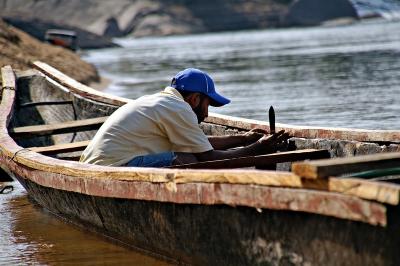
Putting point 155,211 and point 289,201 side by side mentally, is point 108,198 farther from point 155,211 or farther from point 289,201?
point 289,201

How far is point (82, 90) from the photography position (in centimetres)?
1105

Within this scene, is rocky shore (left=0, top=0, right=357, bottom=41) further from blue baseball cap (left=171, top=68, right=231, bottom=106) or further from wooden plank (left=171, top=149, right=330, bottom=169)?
wooden plank (left=171, top=149, right=330, bottom=169)

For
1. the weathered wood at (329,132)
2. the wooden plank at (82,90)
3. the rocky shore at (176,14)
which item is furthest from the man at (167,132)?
the rocky shore at (176,14)

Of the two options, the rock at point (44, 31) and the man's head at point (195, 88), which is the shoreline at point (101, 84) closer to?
the man's head at point (195, 88)

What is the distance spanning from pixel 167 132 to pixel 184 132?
A: 0.43 ft

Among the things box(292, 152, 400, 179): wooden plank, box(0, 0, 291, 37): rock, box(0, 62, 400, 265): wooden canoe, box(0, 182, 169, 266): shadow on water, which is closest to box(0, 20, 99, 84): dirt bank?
box(0, 182, 169, 266): shadow on water

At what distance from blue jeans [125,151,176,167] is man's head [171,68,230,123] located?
41 centimetres

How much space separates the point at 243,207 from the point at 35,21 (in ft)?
205

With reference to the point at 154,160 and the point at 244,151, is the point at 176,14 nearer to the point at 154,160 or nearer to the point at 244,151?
the point at 244,151

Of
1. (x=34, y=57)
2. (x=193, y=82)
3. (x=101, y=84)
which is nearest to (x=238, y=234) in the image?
(x=193, y=82)

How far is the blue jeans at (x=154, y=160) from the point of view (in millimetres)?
6625

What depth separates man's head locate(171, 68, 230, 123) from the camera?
264 inches

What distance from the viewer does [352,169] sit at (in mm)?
4863

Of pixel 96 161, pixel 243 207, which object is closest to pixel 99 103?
pixel 96 161
